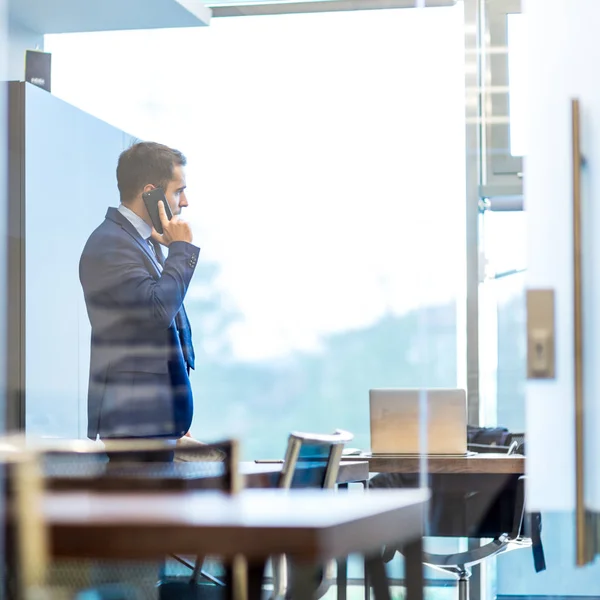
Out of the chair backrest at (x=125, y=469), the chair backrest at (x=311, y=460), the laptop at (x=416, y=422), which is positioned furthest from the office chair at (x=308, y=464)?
the laptop at (x=416, y=422)

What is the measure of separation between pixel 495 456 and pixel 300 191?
1452mm

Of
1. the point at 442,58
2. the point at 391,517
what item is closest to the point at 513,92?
the point at 442,58

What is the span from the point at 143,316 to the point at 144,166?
2.38ft

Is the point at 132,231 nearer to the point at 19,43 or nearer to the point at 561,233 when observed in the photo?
the point at 19,43

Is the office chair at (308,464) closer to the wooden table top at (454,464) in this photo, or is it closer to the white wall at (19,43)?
the wooden table top at (454,464)

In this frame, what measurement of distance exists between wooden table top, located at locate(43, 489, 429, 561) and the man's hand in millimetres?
3153

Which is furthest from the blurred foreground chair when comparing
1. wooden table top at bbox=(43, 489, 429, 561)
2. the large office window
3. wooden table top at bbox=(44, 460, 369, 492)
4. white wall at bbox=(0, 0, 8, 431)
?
white wall at bbox=(0, 0, 8, 431)

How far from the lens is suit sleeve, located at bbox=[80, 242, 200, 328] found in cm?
531

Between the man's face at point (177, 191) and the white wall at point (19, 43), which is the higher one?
the white wall at point (19, 43)

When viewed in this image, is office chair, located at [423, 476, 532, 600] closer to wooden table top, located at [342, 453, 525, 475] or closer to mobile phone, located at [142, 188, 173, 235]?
wooden table top, located at [342, 453, 525, 475]

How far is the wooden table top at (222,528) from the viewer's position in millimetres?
1862

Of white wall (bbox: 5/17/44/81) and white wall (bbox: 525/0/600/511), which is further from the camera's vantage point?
white wall (bbox: 5/17/44/81)

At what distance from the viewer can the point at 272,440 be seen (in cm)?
515

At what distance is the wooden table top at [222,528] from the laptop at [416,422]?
251cm
